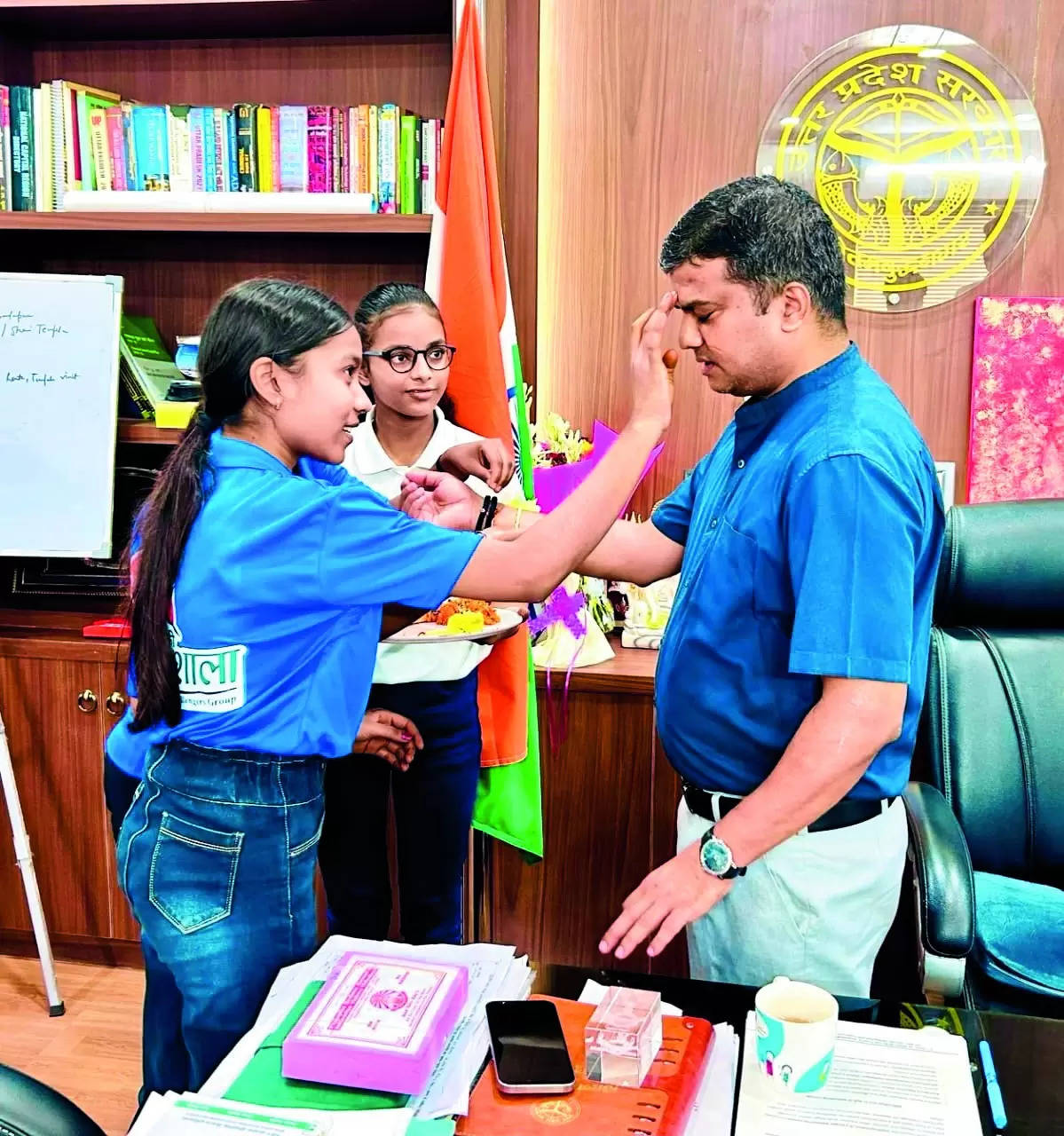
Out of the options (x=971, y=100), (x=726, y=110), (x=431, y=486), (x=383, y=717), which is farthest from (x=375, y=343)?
(x=971, y=100)

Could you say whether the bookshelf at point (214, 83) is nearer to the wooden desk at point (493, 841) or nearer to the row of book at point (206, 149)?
the row of book at point (206, 149)

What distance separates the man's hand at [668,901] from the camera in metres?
1.15

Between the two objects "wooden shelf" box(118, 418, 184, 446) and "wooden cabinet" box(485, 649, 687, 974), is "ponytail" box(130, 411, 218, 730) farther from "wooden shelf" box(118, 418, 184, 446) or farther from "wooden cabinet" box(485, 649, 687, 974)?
"wooden shelf" box(118, 418, 184, 446)

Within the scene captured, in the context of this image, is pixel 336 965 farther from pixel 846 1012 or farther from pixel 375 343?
pixel 375 343

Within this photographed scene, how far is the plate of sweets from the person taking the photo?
5.79ft

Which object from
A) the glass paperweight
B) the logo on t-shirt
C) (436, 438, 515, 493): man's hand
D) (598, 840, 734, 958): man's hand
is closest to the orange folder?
the glass paperweight

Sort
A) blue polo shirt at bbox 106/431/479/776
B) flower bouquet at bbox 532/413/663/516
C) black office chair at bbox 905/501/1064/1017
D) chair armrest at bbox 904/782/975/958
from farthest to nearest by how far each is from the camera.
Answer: flower bouquet at bbox 532/413/663/516 < black office chair at bbox 905/501/1064/1017 < chair armrest at bbox 904/782/975/958 < blue polo shirt at bbox 106/431/479/776

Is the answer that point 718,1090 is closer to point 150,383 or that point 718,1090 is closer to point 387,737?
point 387,737

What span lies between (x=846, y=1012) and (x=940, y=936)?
0.44m

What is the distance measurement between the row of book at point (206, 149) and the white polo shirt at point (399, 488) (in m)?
0.65

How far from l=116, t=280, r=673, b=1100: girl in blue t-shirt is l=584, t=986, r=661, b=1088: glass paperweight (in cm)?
47

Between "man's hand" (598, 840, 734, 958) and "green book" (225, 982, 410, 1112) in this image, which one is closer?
"green book" (225, 982, 410, 1112)

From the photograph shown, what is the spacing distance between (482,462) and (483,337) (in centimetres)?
51

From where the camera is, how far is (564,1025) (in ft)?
3.54
